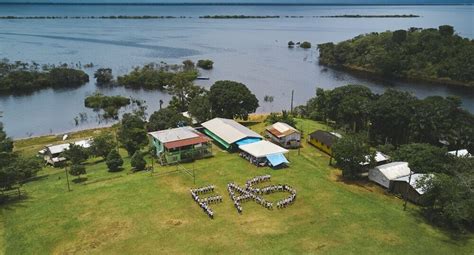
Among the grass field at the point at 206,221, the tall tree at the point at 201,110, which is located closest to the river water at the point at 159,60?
the tall tree at the point at 201,110

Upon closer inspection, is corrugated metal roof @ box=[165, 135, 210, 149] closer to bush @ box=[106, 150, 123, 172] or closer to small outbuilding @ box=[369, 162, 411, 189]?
bush @ box=[106, 150, 123, 172]

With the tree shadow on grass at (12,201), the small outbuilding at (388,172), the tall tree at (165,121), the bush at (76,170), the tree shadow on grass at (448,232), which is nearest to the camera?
the tree shadow on grass at (448,232)

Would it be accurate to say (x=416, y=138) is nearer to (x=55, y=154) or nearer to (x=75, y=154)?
(x=75, y=154)

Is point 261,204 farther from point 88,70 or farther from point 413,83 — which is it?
point 88,70

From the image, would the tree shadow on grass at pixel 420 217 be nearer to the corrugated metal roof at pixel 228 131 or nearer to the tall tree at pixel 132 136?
the corrugated metal roof at pixel 228 131

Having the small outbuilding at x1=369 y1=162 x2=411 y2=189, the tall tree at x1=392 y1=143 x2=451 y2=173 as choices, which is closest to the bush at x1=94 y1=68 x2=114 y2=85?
the small outbuilding at x1=369 y1=162 x2=411 y2=189
